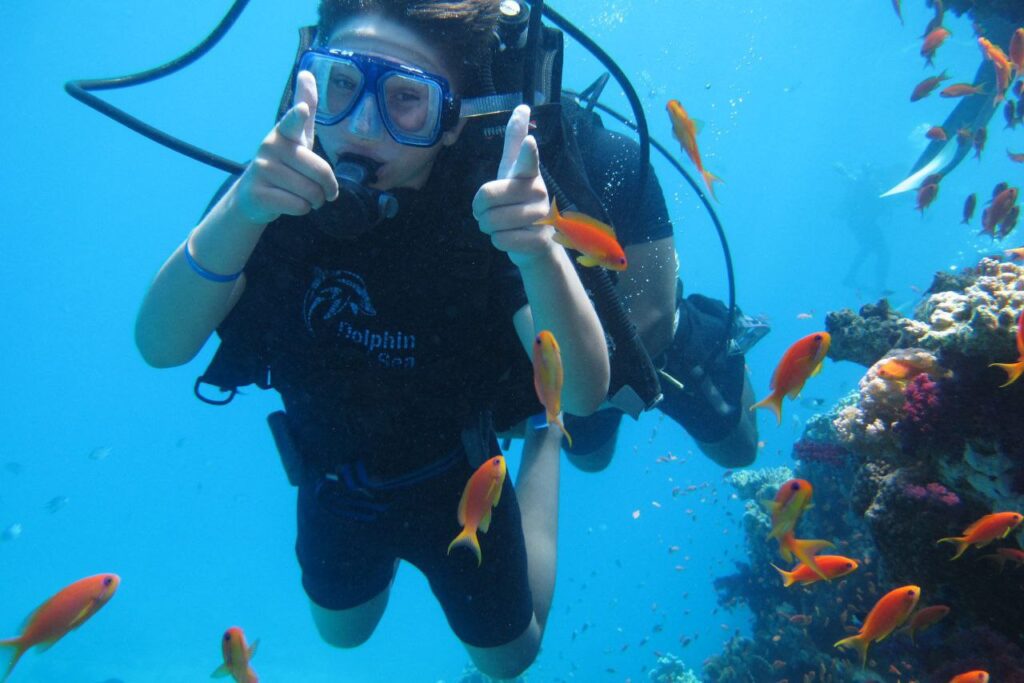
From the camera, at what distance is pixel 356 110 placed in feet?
7.70

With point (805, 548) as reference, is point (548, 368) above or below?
above

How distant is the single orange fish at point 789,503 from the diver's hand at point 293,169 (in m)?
2.53

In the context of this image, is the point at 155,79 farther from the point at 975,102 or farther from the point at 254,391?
the point at 254,391

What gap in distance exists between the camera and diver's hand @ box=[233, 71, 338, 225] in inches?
70.5

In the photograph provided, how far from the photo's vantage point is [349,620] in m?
4.36

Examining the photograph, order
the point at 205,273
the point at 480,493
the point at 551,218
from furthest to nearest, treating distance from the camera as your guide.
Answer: the point at 480,493
the point at 205,273
the point at 551,218

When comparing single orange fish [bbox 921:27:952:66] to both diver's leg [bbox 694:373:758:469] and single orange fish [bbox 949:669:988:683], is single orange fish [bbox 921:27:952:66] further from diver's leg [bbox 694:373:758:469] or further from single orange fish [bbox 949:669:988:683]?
single orange fish [bbox 949:669:988:683]

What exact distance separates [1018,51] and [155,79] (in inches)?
308

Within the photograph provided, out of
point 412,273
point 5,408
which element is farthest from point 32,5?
point 5,408

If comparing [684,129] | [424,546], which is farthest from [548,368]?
[424,546]

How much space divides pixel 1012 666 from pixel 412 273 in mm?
3886

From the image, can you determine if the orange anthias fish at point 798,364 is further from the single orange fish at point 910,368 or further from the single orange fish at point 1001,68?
the single orange fish at point 1001,68

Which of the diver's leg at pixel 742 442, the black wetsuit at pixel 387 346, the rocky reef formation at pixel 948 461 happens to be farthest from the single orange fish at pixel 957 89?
the black wetsuit at pixel 387 346

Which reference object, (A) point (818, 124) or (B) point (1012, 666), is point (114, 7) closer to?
(B) point (1012, 666)
